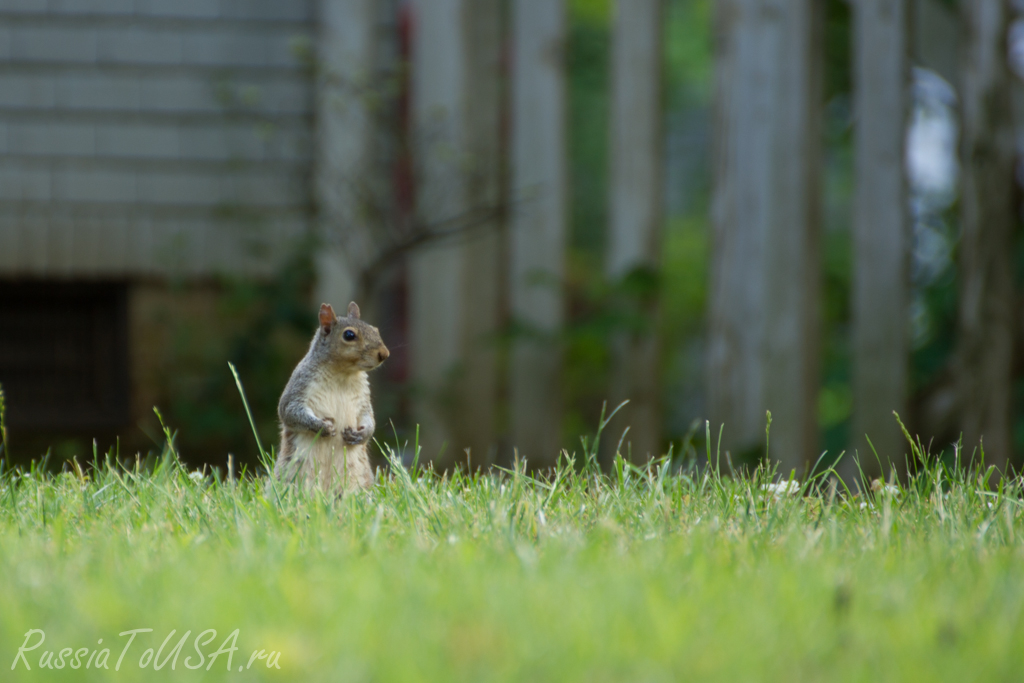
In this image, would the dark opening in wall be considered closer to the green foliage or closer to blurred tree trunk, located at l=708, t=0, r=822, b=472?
the green foliage

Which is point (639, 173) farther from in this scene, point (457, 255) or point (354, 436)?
point (354, 436)

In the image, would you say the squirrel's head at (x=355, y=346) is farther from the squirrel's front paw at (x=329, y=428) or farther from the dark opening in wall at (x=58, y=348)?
the dark opening in wall at (x=58, y=348)

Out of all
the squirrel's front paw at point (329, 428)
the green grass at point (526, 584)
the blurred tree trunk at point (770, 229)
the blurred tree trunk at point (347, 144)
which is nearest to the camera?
the green grass at point (526, 584)

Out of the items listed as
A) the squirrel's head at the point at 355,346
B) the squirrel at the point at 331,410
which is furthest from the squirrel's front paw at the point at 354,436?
the squirrel's head at the point at 355,346

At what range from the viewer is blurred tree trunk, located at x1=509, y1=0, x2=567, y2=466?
5297 millimetres

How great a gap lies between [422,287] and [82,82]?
A: 272 cm

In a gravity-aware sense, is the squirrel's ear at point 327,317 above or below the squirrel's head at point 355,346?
above

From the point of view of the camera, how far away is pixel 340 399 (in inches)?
108

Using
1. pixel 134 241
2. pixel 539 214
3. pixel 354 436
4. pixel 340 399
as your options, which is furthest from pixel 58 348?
pixel 354 436

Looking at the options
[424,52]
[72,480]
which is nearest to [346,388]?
[72,480]

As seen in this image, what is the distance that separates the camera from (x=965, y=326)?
399 cm

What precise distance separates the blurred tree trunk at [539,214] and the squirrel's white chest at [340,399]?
8.29 ft

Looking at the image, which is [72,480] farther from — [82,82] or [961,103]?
[82,82]

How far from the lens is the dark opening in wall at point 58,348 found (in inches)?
272
